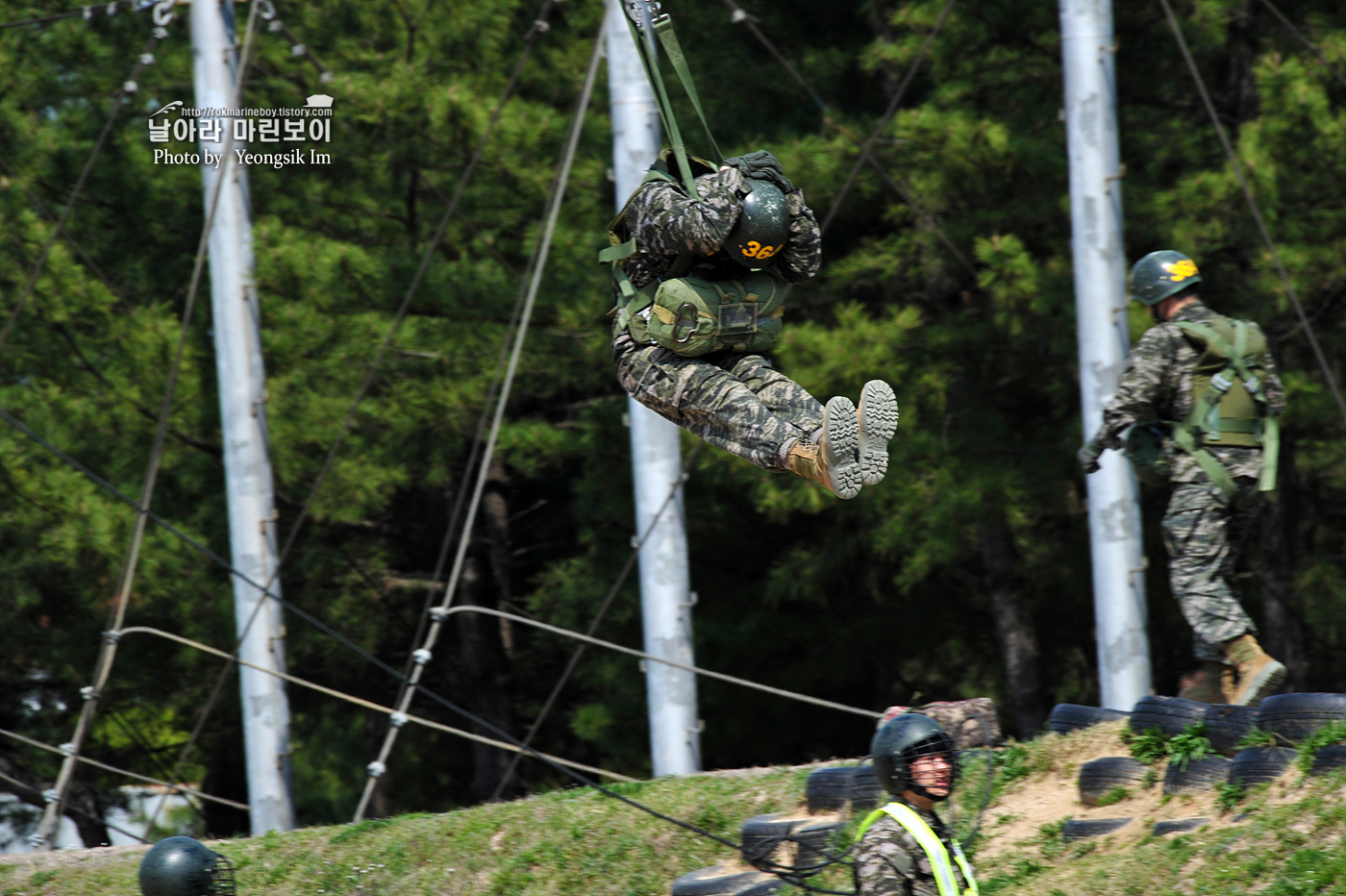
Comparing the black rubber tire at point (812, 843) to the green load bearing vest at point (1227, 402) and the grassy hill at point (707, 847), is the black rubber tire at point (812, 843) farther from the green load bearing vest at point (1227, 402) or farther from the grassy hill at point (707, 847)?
the green load bearing vest at point (1227, 402)

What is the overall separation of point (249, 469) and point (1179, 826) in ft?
28.4

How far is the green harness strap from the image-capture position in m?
7.67

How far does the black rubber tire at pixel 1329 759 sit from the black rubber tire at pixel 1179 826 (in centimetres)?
47

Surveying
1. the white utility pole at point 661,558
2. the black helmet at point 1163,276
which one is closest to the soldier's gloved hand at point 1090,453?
the black helmet at point 1163,276

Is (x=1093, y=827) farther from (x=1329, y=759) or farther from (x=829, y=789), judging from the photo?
(x=829, y=789)

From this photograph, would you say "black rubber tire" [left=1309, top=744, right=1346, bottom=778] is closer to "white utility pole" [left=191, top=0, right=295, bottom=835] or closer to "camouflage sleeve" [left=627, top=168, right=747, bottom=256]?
"camouflage sleeve" [left=627, top=168, right=747, bottom=256]

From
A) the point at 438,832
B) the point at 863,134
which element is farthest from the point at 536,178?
the point at 438,832

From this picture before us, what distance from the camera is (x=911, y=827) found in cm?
478

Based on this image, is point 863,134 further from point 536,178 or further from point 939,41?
point 536,178

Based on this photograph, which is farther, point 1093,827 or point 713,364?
point 713,364

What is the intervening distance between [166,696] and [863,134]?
956 centimetres

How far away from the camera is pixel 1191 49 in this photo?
614 inches

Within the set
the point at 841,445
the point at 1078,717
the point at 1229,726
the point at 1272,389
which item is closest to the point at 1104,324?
the point at 1272,389

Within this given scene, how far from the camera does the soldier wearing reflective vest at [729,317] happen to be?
6.51 meters
